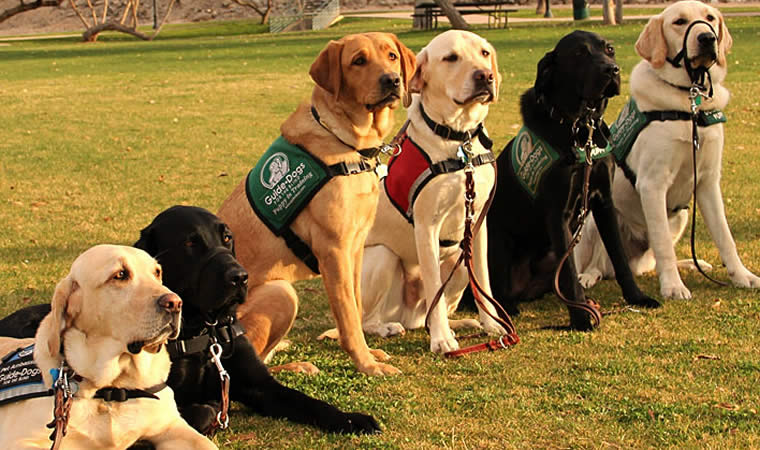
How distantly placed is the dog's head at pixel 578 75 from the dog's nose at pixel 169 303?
10.1 ft

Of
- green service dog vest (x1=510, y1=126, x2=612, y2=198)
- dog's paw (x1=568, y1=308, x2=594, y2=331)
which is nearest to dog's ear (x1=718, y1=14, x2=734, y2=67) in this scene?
green service dog vest (x1=510, y1=126, x2=612, y2=198)

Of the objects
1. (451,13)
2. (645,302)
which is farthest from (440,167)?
(451,13)

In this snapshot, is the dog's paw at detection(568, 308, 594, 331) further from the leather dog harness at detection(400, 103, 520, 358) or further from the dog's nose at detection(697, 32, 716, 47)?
the dog's nose at detection(697, 32, 716, 47)

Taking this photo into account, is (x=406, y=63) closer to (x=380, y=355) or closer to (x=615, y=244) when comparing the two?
(x=380, y=355)

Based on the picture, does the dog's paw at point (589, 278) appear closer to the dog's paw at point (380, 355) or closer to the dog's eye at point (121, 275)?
the dog's paw at point (380, 355)

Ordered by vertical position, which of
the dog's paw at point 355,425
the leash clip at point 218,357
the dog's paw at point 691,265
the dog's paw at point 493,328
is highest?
the leash clip at point 218,357

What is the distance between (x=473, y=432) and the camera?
389cm

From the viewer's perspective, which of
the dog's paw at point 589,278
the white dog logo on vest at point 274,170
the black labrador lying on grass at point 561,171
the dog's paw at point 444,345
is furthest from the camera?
the dog's paw at point 589,278

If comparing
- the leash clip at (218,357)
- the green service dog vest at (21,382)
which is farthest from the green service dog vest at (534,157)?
the green service dog vest at (21,382)

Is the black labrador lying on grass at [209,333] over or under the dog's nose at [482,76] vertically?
under

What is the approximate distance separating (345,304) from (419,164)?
1.01 metres

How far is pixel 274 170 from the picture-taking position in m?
4.85

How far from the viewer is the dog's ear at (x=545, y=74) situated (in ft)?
17.9

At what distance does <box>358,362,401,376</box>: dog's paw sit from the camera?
4695 millimetres
